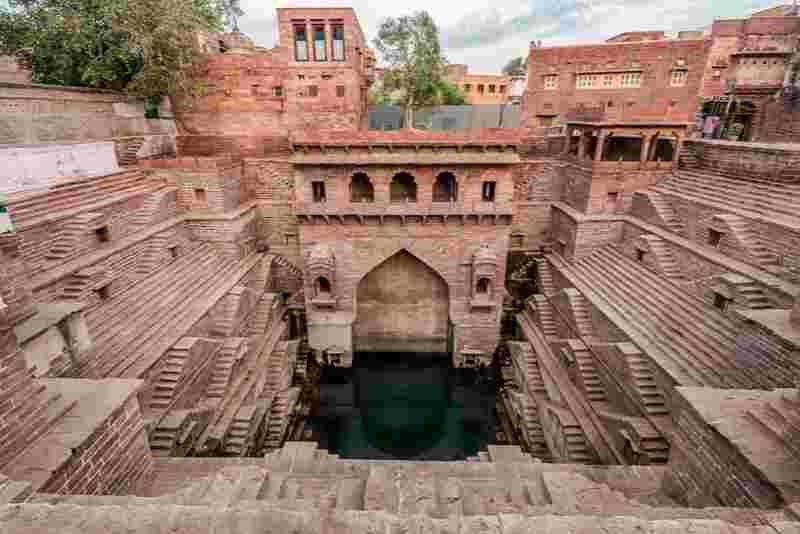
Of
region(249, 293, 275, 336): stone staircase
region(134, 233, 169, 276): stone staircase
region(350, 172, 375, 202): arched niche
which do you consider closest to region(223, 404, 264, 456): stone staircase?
region(249, 293, 275, 336): stone staircase

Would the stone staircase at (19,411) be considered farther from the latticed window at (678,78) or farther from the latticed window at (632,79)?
the latticed window at (678,78)

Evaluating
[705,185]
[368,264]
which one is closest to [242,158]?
[368,264]

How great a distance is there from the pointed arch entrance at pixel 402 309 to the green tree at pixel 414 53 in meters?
15.0

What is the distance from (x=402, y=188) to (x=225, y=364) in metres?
8.50

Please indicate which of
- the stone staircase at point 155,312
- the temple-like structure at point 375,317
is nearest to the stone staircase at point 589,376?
the temple-like structure at point 375,317

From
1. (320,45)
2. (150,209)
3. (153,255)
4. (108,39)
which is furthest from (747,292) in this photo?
(108,39)

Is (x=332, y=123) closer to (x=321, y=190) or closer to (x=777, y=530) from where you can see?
(x=321, y=190)

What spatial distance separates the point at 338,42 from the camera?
20766 mm

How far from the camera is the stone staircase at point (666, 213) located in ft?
43.3

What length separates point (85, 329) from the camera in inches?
333

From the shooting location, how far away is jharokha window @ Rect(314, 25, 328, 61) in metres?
20.6

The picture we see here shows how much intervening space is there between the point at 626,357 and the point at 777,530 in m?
7.27

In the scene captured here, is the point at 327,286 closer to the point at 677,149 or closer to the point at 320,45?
the point at 320,45

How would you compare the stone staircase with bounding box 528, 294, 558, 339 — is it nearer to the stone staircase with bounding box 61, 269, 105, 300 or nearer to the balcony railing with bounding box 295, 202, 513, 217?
the balcony railing with bounding box 295, 202, 513, 217
